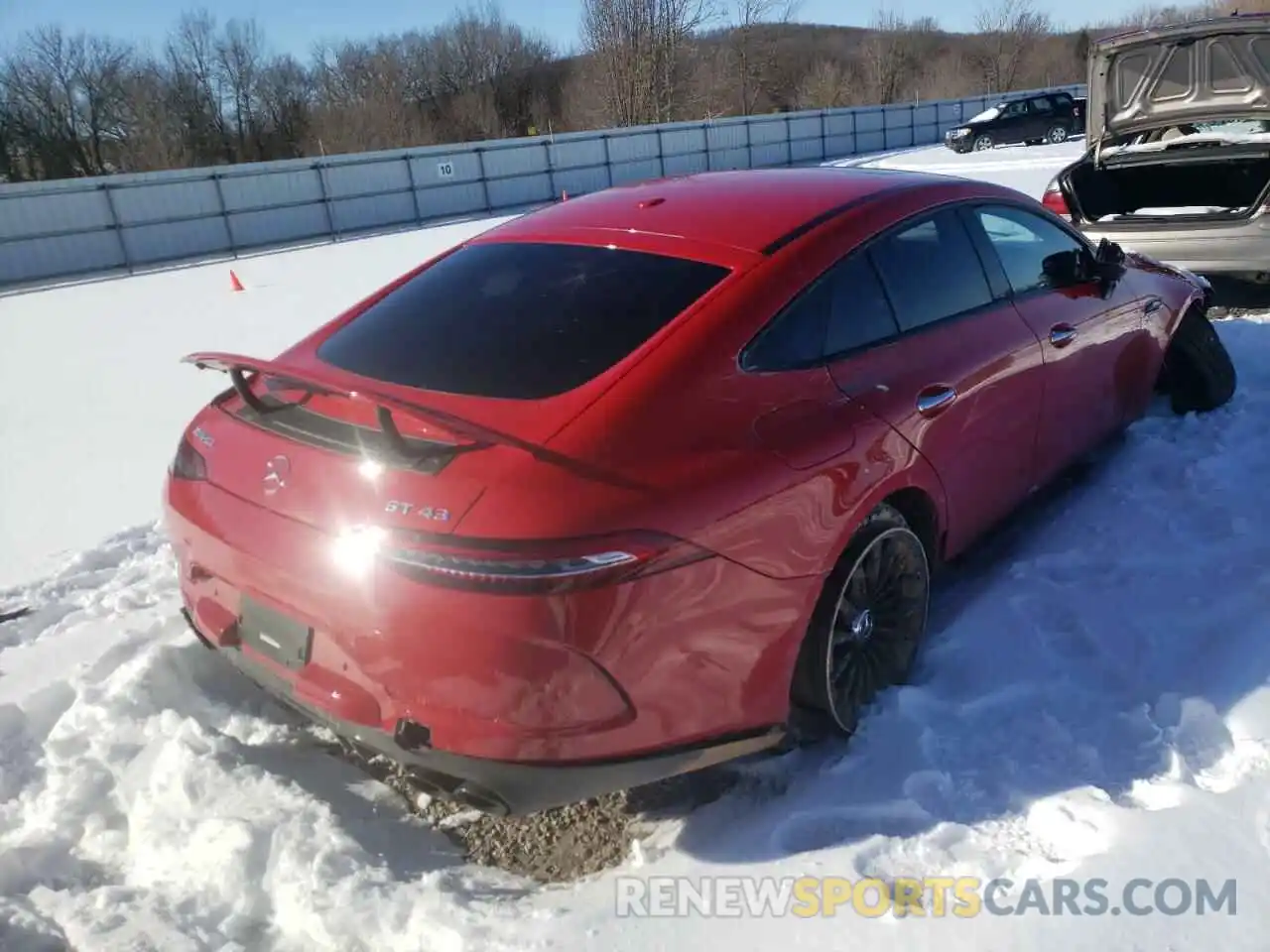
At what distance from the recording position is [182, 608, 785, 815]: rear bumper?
2096mm

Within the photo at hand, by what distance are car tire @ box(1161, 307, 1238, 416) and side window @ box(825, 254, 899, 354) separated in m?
2.46

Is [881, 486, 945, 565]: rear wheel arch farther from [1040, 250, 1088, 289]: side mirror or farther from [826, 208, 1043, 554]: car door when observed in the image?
[1040, 250, 1088, 289]: side mirror

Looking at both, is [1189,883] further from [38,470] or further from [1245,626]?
[38,470]

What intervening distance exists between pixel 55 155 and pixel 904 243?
52.8 m

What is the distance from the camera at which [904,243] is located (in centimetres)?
306

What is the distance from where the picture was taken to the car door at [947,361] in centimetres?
276

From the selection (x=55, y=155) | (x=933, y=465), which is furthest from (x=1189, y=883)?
(x=55, y=155)

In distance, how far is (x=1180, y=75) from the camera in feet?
23.1

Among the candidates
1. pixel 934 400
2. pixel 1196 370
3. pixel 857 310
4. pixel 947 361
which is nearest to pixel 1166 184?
pixel 1196 370

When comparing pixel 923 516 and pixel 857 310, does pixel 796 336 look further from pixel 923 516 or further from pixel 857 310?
pixel 923 516

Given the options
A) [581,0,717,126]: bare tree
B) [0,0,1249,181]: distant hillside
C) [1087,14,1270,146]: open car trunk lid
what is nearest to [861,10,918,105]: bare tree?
[0,0,1249,181]: distant hillside

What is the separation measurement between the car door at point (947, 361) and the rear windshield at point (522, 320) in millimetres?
493

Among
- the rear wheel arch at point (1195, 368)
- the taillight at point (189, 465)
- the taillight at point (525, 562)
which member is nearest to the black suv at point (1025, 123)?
the rear wheel arch at point (1195, 368)

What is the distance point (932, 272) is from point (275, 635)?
2.27m
